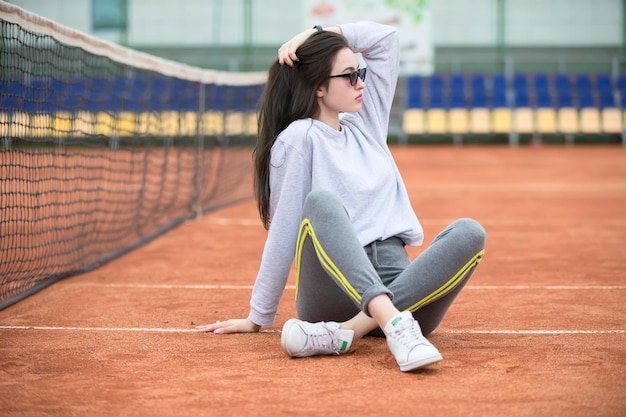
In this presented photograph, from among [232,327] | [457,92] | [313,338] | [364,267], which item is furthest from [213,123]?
[457,92]

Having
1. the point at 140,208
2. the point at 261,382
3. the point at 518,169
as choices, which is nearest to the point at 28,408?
the point at 261,382

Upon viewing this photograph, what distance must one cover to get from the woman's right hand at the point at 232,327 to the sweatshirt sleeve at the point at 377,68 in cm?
94

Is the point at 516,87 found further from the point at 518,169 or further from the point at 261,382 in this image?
the point at 261,382

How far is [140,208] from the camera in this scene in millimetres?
8539

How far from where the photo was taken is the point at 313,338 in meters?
3.44

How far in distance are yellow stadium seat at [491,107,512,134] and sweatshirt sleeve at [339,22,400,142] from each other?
19.2m

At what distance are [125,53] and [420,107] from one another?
1698cm

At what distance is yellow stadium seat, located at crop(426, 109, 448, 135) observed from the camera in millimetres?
22672

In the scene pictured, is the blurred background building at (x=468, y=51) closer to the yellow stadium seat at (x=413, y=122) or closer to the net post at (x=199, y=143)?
the yellow stadium seat at (x=413, y=122)

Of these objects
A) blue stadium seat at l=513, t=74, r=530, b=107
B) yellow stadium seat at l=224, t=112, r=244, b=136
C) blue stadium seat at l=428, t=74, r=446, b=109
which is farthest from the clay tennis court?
blue stadium seat at l=513, t=74, r=530, b=107

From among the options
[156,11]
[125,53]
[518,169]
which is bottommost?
[518,169]

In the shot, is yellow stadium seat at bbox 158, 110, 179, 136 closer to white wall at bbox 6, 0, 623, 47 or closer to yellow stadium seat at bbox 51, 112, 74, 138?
yellow stadium seat at bbox 51, 112, 74, 138

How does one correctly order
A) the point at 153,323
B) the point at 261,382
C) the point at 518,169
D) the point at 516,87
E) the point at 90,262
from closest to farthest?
the point at 261,382
the point at 153,323
the point at 90,262
the point at 518,169
the point at 516,87

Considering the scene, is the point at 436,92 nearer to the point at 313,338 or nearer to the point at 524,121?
the point at 524,121
